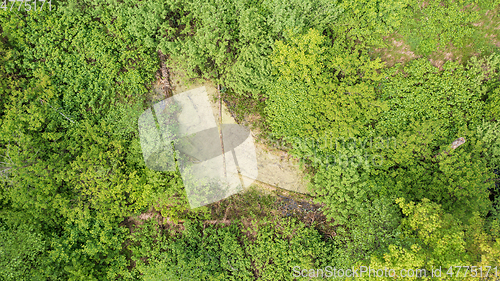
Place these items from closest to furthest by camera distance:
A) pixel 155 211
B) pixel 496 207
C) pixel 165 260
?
pixel 496 207
pixel 165 260
pixel 155 211

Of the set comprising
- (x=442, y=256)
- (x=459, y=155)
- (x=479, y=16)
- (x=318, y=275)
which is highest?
(x=479, y=16)

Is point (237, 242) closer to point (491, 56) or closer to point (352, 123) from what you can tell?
point (352, 123)

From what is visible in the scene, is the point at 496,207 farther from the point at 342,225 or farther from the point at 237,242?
the point at 237,242

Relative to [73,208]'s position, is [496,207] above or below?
above

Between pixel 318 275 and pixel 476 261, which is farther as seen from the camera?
pixel 318 275

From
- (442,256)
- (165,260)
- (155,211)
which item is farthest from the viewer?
(155,211)

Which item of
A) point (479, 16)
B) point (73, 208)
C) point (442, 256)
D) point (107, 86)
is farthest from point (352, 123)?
point (73, 208)
